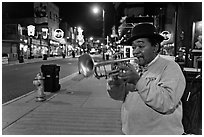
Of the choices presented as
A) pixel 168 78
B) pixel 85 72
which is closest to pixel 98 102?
pixel 85 72

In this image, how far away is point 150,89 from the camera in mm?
1799

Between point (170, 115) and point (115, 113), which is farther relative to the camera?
point (115, 113)

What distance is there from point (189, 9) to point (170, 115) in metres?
8.66

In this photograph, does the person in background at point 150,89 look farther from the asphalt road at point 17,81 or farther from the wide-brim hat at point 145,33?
the asphalt road at point 17,81

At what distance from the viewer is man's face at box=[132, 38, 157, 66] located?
6.77 feet

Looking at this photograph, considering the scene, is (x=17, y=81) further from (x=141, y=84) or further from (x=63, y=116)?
(x=141, y=84)

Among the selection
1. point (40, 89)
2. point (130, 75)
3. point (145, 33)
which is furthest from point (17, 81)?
point (130, 75)

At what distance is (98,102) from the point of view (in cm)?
715

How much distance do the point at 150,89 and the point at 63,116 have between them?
13.6 ft

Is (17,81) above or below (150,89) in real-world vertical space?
below

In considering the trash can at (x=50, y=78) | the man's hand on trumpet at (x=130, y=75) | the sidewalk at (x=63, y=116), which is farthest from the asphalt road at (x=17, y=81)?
the man's hand on trumpet at (x=130, y=75)

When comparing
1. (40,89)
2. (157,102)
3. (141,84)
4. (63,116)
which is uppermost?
(141,84)

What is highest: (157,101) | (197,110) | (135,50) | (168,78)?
(135,50)

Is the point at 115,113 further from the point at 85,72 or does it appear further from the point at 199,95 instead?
the point at 85,72
